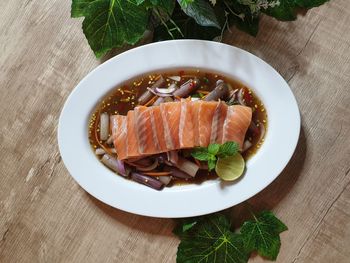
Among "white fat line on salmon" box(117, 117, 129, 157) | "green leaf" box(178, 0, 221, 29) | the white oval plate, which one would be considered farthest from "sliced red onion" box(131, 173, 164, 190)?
"green leaf" box(178, 0, 221, 29)

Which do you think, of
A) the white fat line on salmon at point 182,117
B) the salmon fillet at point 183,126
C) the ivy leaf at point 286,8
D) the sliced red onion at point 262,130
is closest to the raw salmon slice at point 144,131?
the salmon fillet at point 183,126

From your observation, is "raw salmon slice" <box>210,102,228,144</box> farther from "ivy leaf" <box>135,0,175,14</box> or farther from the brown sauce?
"ivy leaf" <box>135,0,175,14</box>

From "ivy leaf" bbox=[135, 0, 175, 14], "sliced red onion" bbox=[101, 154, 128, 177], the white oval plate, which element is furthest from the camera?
"sliced red onion" bbox=[101, 154, 128, 177]

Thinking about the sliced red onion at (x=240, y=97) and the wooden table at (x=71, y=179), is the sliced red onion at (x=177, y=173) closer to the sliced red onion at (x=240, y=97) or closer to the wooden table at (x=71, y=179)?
the wooden table at (x=71, y=179)

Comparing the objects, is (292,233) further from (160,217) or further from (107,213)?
(107,213)

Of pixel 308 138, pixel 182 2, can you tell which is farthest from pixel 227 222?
pixel 182 2

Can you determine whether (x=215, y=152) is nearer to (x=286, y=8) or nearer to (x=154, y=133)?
(x=154, y=133)

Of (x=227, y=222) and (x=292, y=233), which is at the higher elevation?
(x=227, y=222)

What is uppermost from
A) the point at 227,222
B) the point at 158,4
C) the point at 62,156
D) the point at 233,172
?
the point at 158,4
